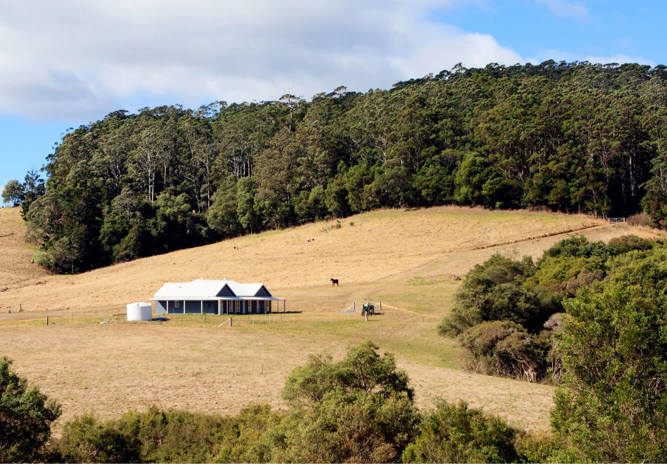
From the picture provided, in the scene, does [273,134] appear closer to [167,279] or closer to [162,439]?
[167,279]

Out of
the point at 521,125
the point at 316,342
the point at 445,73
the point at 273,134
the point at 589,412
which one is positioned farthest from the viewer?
the point at 445,73

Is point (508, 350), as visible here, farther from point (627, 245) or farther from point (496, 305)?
point (627, 245)

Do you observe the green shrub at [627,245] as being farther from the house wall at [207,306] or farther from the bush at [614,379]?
the bush at [614,379]

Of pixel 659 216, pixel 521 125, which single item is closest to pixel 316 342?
pixel 659 216

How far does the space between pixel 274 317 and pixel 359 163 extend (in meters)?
57.2

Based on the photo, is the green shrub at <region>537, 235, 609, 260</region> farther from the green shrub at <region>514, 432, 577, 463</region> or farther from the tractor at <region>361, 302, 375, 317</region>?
the green shrub at <region>514, 432, 577, 463</region>

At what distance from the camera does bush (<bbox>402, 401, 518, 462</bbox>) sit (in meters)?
12.5

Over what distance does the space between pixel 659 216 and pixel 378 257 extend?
31.4 meters

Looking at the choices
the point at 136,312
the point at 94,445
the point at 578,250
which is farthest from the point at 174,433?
the point at 578,250

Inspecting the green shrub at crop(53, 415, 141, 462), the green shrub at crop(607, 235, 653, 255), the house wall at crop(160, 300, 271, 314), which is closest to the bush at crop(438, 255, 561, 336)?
the green shrub at crop(607, 235, 653, 255)

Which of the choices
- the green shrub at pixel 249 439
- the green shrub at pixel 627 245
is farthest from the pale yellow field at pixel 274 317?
the green shrub at pixel 627 245

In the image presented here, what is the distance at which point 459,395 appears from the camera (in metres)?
24.7

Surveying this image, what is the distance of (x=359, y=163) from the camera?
338 ft

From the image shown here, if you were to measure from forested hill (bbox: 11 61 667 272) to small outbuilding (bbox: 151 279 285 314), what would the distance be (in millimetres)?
39860
